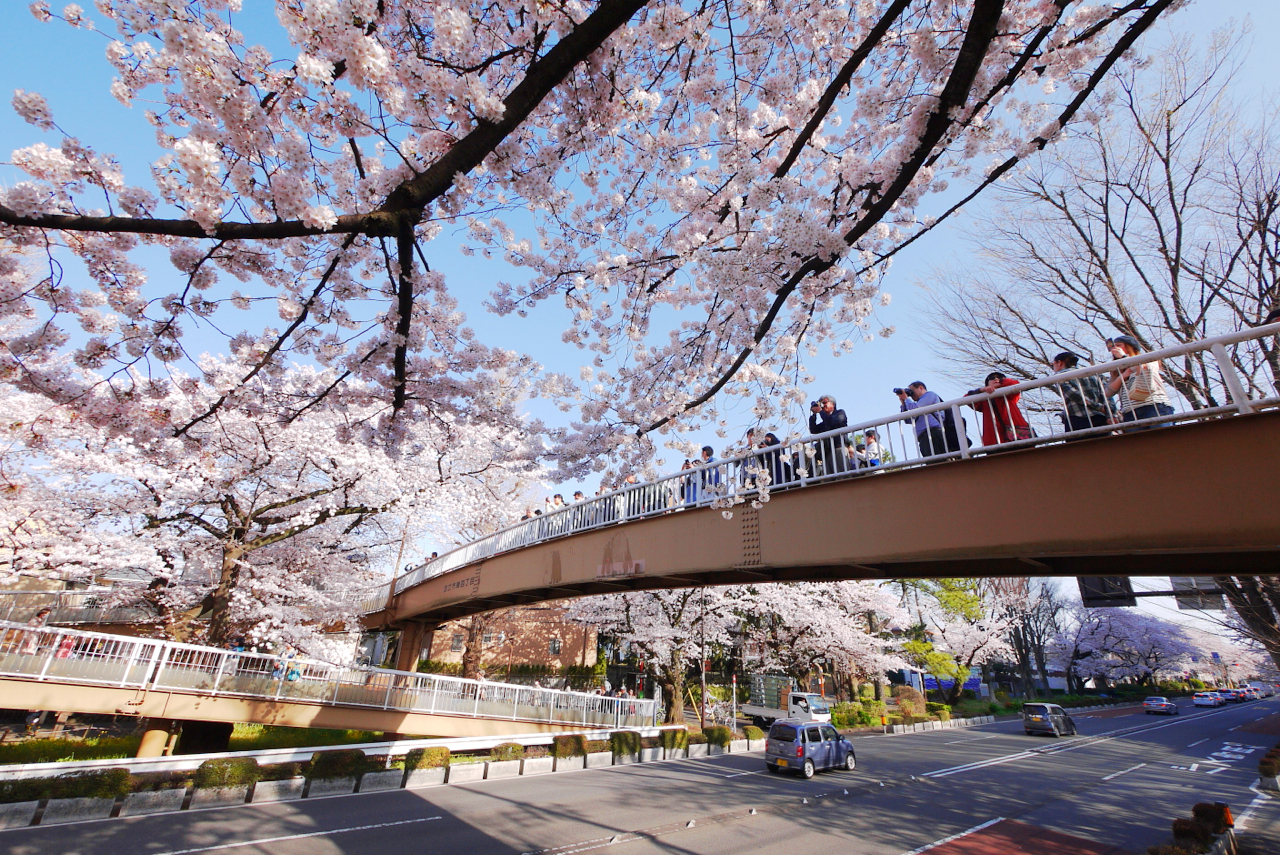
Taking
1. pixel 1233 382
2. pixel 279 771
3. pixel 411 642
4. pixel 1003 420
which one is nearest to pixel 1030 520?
pixel 1003 420

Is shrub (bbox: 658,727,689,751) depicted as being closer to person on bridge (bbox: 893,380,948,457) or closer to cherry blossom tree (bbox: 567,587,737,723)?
cherry blossom tree (bbox: 567,587,737,723)

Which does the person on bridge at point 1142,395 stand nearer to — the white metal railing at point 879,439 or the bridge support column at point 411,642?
the white metal railing at point 879,439

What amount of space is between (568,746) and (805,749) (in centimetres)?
642

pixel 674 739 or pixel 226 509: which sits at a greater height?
pixel 226 509

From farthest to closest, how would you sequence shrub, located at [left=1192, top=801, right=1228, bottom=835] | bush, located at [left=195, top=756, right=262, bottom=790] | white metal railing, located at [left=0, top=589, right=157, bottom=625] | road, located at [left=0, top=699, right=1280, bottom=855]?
white metal railing, located at [left=0, top=589, right=157, bottom=625], bush, located at [left=195, top=756, right=262, bottom=790], shrub, located at [left=1192, top=801, right=1228, bottom=835], road, located at [left=0, top=699, right=1280, bottom=855]

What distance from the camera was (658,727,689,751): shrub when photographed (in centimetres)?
1788

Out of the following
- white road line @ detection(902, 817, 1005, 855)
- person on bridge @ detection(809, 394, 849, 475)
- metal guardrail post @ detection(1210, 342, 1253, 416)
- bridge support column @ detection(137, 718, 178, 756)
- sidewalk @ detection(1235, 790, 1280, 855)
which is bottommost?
white road line @ detection(902, 817, 1005, 855)

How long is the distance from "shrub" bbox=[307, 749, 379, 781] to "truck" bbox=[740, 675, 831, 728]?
16.4 meters

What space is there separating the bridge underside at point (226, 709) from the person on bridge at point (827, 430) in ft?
45.0

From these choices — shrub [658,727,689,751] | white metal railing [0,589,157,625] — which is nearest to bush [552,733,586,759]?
shrub [658,727,689,751]

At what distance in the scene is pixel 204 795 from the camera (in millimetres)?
9828

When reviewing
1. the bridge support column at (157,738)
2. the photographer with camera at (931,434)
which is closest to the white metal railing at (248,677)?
the bridge support column at (157,738)

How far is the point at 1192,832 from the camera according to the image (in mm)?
7805

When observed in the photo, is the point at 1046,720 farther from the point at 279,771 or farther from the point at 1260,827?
the point at 279,771
